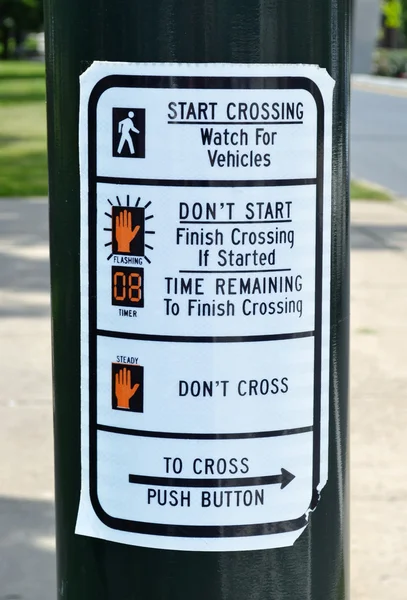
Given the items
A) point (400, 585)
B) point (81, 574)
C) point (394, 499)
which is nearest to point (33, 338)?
point (394, 499)

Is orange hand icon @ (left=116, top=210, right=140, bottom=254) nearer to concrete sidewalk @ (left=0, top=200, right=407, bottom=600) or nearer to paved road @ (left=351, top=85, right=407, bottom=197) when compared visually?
concrete sidewalk @ (left=0, top=200, right=407, bottom=600)

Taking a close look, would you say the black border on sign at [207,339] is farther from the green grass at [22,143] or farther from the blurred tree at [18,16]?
the blurred tree at [18,16]

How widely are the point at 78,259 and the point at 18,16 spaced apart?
73.1 meters

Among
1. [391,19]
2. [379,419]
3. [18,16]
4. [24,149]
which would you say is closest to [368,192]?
[24,149]

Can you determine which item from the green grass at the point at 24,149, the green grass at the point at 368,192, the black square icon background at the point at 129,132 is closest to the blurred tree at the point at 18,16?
the green grass at the point at 24,149

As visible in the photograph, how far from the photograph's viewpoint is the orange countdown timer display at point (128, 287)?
92.6 inches

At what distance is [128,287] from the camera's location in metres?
2.37

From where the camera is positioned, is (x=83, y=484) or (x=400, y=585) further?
(x=400, y=585)

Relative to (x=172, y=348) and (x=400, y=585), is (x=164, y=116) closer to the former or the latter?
(x=172, y=348)

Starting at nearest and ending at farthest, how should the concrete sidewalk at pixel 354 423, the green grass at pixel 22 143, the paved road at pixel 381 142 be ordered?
the concrete sidewalk at pixel 354 423 → the green grass at pixel 22 143 → the paved road at pixel 381 142

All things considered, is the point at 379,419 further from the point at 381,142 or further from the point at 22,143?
the point at 22,143

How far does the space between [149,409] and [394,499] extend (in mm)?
2333

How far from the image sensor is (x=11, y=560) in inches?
156

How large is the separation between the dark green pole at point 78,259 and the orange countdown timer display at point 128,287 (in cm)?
11
